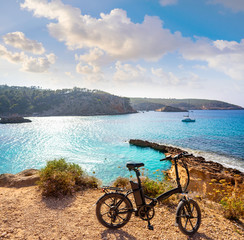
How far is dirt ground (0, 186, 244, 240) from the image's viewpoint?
3.98 m

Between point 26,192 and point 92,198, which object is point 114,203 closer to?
point 92,198

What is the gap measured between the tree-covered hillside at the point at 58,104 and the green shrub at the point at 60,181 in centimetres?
12017

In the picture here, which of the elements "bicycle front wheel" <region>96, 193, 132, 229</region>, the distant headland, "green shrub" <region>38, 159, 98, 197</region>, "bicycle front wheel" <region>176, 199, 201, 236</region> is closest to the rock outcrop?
"green shrub" <region>38, 159, 98, 197</region>

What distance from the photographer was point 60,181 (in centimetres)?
627

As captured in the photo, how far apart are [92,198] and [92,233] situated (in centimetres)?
211

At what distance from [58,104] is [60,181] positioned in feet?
447

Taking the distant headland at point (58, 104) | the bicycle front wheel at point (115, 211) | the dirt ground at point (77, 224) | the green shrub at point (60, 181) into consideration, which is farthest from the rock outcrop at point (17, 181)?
the distant headland at point (58, 104)

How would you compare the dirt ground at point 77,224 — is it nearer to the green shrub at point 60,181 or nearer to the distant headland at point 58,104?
the green shrub at point 60,181

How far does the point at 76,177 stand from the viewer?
7324 mm

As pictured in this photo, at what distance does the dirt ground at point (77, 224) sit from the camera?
398 centimetres

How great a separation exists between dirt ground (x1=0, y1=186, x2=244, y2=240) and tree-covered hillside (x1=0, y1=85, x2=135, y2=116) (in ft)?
401

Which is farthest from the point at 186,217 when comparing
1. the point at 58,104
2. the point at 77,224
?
the point at 58,104

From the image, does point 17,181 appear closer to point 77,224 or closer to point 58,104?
point 77,224

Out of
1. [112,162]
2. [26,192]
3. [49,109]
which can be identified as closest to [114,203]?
[26,192]
